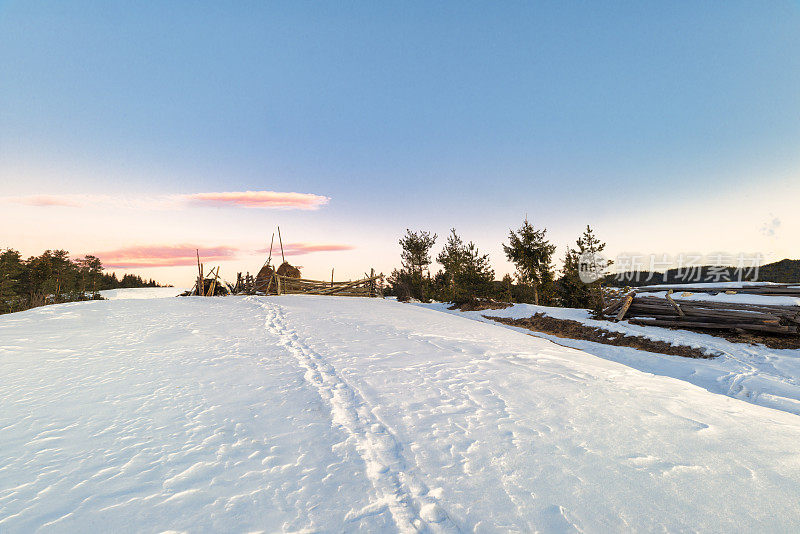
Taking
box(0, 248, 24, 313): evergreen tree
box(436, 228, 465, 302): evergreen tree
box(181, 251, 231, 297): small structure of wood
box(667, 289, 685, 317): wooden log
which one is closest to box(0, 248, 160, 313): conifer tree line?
box(0, 248, 24, 313): evergreen tree

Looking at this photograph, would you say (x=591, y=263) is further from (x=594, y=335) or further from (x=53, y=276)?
(x=53, y=276)

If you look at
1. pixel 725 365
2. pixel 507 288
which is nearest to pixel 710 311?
pixel 725 365

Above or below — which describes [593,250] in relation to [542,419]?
above

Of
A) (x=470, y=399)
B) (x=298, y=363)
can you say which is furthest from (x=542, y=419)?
(x=298, y=363)

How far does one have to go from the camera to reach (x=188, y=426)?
12.1ft

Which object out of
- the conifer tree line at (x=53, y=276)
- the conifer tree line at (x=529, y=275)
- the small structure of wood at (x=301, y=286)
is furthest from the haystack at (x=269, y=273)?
the conifer tree line at (x=53, y=276)

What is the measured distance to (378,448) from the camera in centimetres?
325

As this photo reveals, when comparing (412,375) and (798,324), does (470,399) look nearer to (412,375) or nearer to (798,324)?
(412,375)

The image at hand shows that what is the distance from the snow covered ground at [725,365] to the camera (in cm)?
700

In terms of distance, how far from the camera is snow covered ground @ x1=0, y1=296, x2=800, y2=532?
239 centimetres

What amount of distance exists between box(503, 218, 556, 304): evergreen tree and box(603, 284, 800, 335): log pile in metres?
7.95

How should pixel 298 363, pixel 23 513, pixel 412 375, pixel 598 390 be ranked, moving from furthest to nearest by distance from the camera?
pixel 298 363 < pixel 412 375 < pixel 598 390 < pixel 23 513

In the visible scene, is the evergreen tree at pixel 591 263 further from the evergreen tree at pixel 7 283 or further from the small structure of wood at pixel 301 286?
the evergreen tree at pixel 7 283

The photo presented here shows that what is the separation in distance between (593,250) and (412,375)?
1990 cm
